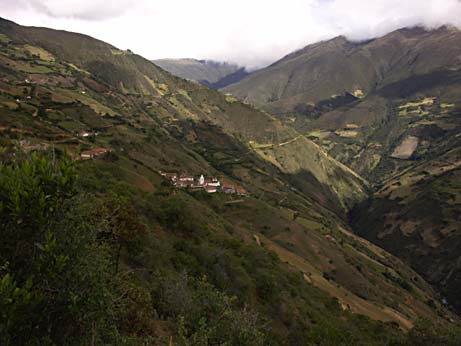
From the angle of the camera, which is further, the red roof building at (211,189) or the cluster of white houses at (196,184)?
the red roof building at (211,189)

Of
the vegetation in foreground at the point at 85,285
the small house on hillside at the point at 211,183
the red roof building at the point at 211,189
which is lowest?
the red roof building at the point at 211,189

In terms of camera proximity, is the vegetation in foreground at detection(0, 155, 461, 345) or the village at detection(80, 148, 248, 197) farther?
the village at detection(80, 148, 248, 197)

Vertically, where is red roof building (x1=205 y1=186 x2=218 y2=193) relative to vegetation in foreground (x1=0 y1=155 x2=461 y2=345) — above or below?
below

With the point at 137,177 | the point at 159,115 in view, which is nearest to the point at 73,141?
the point at 137,177

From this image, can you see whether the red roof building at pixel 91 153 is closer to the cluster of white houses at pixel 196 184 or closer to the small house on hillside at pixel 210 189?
the cluster of white houses at pixel 196 184

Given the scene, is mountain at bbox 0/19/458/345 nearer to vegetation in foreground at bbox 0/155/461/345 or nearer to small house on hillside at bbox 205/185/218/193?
vegetation in foreground at bbox 0/155/461/345

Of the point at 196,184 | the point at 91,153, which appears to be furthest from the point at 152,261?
the point at 196,184

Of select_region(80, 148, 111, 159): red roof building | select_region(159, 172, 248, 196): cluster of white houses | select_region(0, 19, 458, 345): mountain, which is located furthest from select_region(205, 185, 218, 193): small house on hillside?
select_region(80, 148, 111, 159): red roof building

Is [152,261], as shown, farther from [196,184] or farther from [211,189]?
[196,184]

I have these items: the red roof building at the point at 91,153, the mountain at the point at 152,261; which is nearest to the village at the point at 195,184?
the mountain at the point at 152,261

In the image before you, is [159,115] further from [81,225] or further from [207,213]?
[81,225]

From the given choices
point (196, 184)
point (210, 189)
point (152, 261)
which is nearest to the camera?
point (152, 261)

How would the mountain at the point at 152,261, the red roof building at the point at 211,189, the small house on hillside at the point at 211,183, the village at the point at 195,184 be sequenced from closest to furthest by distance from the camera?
1. the mountain at the point at 152,261
2. the village at the point at 195,184
3. the red roof building at the point at 211,189
4. the small house on hillside at the point at 211,183

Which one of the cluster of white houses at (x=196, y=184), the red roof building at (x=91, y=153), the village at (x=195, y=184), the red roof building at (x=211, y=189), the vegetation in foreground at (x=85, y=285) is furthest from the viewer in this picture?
the red roof building at (x=211, y=189)
